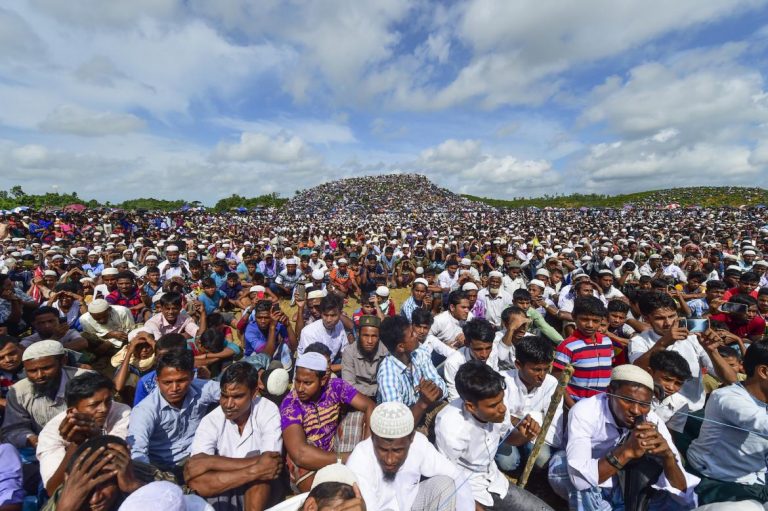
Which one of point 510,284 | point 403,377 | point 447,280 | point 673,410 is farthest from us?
point 447,280

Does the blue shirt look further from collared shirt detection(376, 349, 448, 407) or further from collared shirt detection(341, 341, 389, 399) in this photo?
collared shirt detection(376, 349, 448, 407)

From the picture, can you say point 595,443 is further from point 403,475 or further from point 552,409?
point 403,475

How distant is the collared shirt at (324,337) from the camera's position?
509 cm

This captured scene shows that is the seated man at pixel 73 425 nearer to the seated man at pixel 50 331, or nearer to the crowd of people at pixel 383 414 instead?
the crowd of people at pixel 383 414

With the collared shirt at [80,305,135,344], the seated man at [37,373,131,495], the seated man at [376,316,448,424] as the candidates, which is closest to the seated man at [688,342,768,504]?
the seated man at [376,316,448,424]

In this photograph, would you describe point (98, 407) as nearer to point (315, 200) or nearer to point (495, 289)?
point (495, 289)

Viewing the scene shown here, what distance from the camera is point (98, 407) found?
2.73m

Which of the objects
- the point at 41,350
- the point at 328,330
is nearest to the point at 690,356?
the point at 328,330

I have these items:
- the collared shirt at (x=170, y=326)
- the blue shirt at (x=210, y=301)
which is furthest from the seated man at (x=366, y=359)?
the blue shirt at (x=210, y=301)

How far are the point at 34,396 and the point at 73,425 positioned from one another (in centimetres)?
113

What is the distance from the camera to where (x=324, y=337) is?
203 inches

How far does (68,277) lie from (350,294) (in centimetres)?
697

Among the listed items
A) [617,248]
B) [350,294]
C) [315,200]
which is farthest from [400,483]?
[315,200]

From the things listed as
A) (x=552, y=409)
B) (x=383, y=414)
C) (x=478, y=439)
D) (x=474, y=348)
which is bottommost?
(x=478, y=439)
